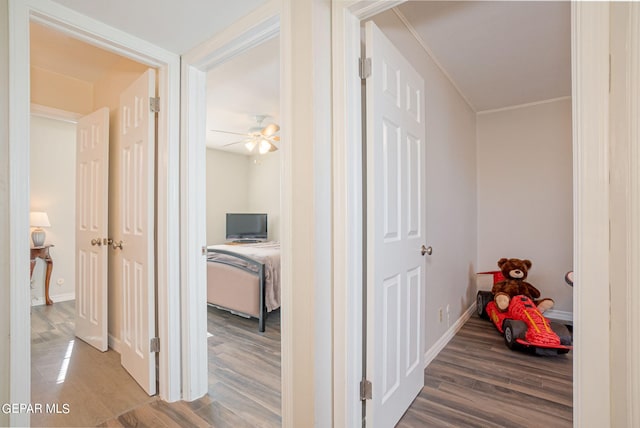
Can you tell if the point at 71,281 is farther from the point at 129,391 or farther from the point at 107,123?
the point at 129,391

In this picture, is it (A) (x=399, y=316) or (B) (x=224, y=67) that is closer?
(A) (x=399, y=316)

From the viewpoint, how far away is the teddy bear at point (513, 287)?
3.05 meters

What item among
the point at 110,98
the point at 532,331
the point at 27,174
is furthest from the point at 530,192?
the point at 110,98

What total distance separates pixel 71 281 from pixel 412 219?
15.5ft

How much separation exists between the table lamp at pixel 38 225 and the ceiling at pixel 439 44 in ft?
6.62

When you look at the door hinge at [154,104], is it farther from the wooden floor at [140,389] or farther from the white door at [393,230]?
the wooden floor at [140,389]

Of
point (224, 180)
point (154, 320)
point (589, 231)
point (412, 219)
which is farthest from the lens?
point (224, 180)

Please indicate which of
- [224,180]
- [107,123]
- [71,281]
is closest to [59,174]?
[71,281]

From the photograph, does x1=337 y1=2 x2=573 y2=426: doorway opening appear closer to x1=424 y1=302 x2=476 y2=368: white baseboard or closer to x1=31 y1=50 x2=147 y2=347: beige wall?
x1=424 y1=302 x2=476 y2=368: white baseboard

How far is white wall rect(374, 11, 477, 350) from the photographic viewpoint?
2.38 metres

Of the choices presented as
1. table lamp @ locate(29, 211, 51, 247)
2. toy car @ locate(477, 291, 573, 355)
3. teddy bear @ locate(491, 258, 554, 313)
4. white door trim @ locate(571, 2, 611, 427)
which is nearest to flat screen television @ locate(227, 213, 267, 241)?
table lamp @ locate(29, 211, 51, 247)

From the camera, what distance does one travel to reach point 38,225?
3.73 meters

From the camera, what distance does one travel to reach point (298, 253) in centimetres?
133

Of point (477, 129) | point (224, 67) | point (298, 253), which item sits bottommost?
point (298, 253)
